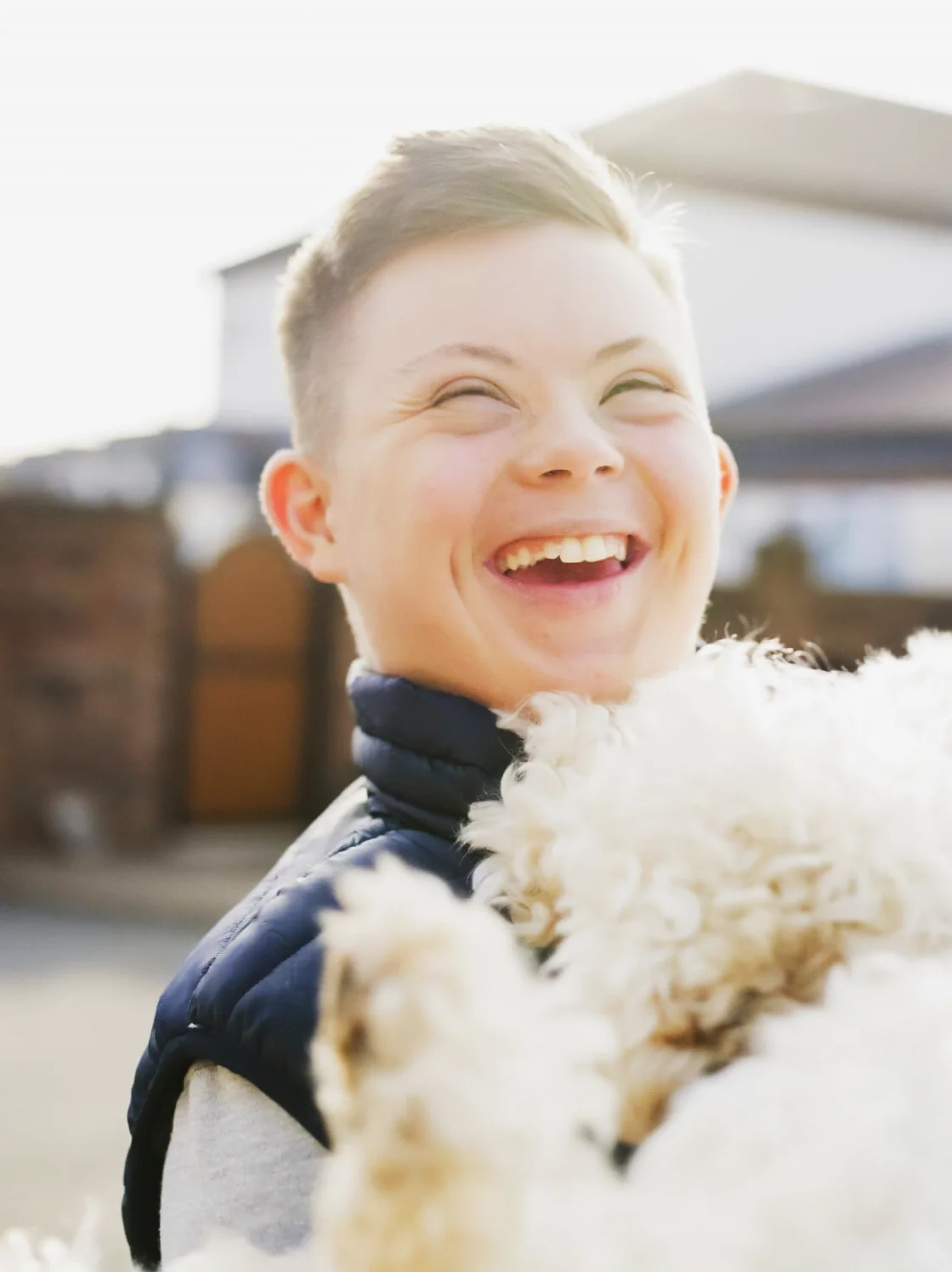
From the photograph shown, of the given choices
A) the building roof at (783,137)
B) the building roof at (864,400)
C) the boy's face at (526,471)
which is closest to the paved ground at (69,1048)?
the boy's face at (526,471)

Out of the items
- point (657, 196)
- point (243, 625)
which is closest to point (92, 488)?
point (243, 625)

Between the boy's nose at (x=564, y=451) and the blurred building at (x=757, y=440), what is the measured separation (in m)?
5.11

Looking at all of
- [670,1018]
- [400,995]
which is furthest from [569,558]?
[400,995]

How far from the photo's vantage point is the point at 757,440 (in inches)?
287

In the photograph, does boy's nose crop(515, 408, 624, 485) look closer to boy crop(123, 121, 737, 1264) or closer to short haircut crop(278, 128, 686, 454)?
boy crop(123, 121, 737, 1264)

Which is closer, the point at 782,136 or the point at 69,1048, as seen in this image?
the point at 69,1048

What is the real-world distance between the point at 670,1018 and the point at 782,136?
254 inches

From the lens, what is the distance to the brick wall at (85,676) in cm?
866

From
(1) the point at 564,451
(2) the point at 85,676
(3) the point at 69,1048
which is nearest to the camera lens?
(1) the point at 564,451

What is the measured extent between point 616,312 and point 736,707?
0.46 m

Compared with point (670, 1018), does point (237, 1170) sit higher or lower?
lower

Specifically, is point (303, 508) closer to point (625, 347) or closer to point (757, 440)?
point (625, 347)

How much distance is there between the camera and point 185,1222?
948 mm

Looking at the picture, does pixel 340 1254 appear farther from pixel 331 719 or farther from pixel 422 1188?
pixel 331 719
